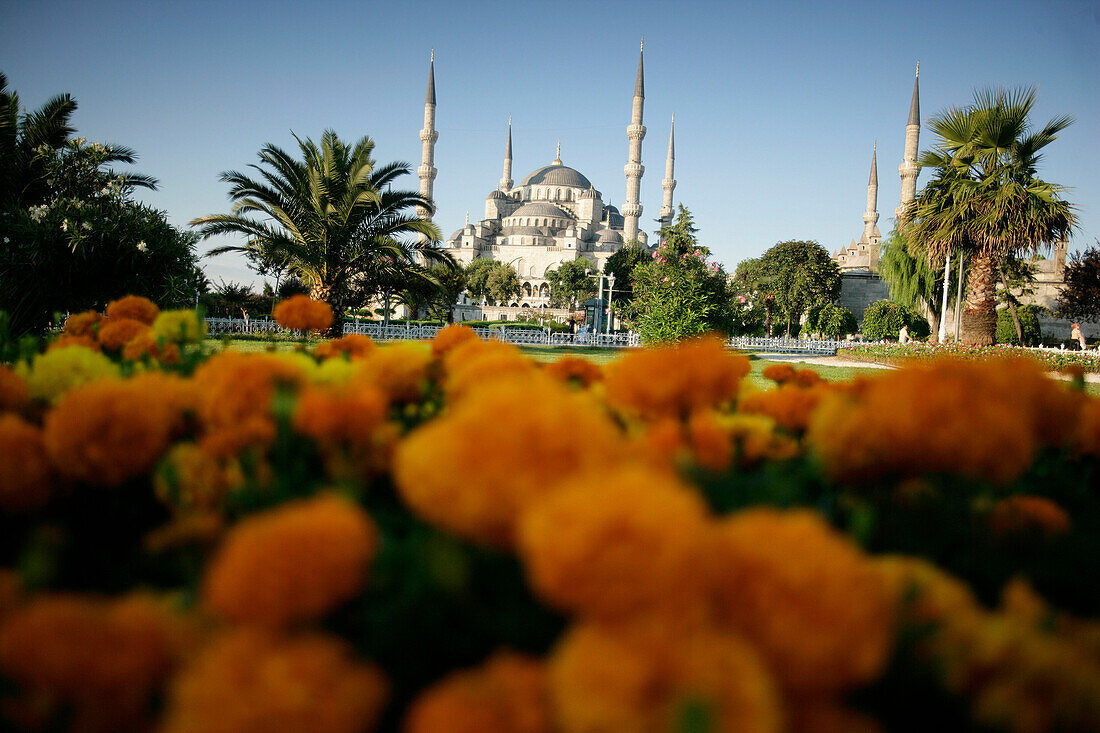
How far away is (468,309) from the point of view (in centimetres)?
4678

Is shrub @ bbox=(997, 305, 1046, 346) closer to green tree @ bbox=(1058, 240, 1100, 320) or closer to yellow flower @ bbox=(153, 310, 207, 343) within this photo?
green tree @ bbox=(1058, 240, 1100, 320)

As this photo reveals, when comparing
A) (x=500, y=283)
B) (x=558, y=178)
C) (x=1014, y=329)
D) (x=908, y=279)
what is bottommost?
(x=1014, y=329)

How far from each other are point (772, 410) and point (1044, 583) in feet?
1.46

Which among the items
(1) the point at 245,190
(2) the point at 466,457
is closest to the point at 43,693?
(2) the point at 466,457

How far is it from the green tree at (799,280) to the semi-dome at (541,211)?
3305cm

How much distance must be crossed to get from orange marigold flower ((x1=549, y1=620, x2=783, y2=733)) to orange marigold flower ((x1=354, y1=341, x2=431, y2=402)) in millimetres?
594

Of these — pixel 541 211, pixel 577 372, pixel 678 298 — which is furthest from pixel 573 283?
pixel 577 372

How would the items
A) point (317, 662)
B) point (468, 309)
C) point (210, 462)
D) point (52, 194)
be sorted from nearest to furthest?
point (317, 662) < point (210, 462) < point (52, 194) < point (468, 309)

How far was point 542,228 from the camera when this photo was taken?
→ 65.1 m

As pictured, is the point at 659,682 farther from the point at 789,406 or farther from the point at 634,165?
the point at 634,165

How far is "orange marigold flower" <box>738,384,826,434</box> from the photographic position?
36.4 inches

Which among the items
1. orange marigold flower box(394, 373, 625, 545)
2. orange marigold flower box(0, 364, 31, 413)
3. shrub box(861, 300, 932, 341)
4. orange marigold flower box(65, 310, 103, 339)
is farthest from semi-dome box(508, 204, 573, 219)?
orange marigold flower box(394, 373, 625, 545)

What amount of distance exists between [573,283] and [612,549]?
47.0 m

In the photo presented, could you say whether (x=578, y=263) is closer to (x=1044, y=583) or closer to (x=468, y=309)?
(x=468, y=309)
